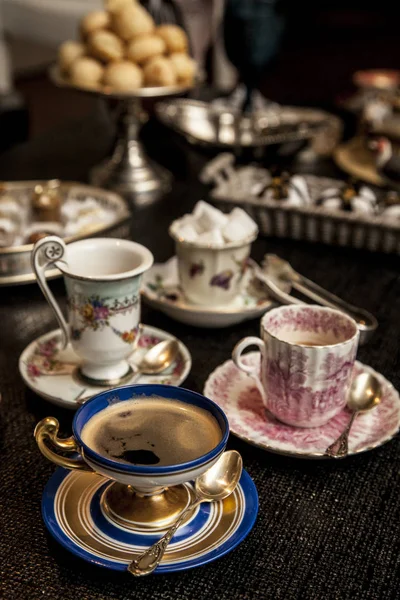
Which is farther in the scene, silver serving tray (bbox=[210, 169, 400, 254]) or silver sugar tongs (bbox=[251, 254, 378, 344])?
silver serving tray (bbox=[210, 169, 400, 254])

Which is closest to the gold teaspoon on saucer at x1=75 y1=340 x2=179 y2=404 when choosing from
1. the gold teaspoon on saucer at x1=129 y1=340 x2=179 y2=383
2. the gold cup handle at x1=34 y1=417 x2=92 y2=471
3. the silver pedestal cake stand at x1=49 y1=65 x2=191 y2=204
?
the gold teaspoon on saucer at x1=129 y1=340 x2=179 y2=383

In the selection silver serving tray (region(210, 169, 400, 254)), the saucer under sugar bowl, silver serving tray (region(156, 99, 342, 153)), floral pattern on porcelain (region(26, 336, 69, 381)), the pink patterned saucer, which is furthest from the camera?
silver serving tray (region(156, 99, 342, 153))

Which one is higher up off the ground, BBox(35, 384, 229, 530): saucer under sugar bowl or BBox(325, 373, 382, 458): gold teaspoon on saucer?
BBox(35, 384, 229, 530): saucer under sugar bowl

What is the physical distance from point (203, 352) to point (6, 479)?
292 mm

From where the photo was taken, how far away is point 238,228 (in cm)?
88

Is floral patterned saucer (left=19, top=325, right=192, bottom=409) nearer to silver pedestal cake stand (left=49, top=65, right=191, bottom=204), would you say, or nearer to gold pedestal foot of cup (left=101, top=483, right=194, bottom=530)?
gold pedestal foot of cup (left=101, top=483, right=194, bottom=530)

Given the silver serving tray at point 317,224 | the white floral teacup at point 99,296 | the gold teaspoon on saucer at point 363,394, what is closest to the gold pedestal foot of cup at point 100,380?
the white floral teacup at point 99,296

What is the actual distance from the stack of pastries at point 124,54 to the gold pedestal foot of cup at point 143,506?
0.89 m

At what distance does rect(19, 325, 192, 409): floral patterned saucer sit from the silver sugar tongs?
162mm

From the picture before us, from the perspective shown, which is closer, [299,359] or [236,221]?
[299,359]

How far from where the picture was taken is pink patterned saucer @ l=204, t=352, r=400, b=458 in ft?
2.17

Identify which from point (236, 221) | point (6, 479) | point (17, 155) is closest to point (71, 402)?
point (6, 479)

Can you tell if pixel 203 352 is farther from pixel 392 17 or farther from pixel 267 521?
pixel 392 17

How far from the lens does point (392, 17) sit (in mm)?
3658
